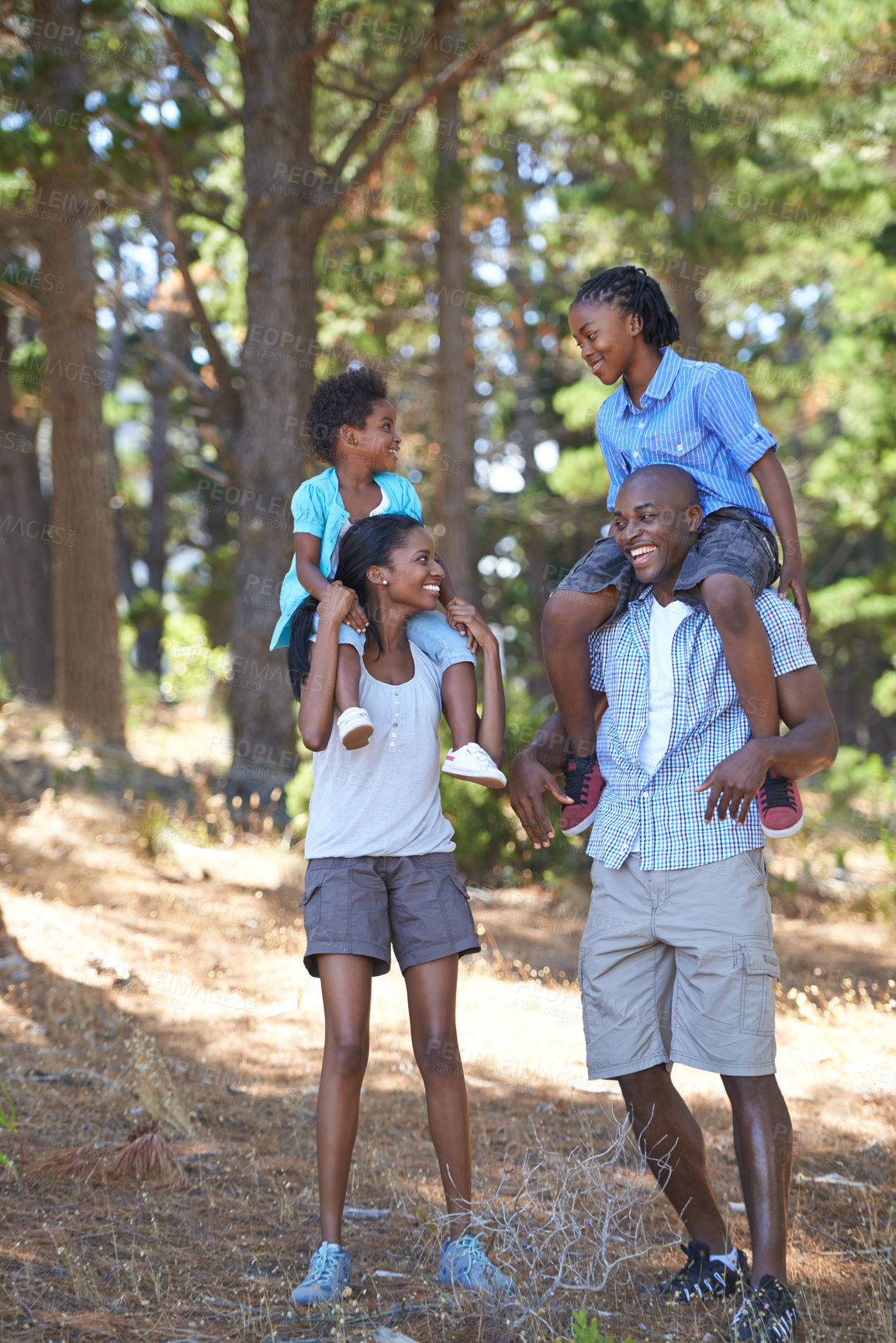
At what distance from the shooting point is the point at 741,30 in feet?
41.2

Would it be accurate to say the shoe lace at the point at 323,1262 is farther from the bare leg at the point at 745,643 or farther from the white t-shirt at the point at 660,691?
the bare leg at the point at 745,643

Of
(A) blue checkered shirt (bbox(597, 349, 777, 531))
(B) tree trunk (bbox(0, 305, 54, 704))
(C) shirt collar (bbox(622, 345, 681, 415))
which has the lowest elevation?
(A) blue checkered shirt (bbox(597, 349, 777, 531))

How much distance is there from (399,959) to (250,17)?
842 centimetres

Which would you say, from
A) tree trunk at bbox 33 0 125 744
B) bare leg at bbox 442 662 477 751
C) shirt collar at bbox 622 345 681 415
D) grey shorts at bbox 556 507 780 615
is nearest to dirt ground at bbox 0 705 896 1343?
bare leg at bbox 442 662 477 751

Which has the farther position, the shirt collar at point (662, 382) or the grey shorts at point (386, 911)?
the shirt collar at point (662, 382)

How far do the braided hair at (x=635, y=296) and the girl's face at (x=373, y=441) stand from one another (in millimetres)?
657

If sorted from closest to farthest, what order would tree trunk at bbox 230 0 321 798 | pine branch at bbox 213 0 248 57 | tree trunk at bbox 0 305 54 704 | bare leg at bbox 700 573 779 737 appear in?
bare leg at bbox 700 573 779 737, pine branch at bbox 213 0 248 57, tree trunk at bbox 230 0 321 798, tree trunk at bbox 0 305 54 704

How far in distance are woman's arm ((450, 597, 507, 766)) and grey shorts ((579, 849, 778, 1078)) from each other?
16.6 inches

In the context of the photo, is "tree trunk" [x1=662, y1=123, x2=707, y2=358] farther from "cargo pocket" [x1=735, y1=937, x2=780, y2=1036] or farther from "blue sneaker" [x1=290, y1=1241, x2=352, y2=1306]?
"blue sneaker" [x1=290, y1=1241, x2=352, y2=1306]

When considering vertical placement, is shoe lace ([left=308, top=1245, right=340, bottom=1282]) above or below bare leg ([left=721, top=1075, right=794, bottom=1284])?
below

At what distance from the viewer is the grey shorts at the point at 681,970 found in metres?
2.71

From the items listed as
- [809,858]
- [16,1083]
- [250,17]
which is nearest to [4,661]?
[250,17]

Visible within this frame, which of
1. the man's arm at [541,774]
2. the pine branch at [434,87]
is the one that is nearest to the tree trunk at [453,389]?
the pine branch at [434,87]

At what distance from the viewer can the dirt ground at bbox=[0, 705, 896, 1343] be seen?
279 centimetres
